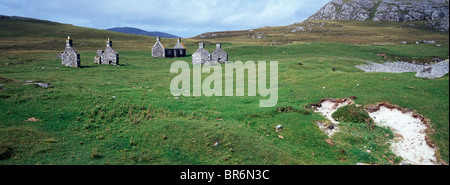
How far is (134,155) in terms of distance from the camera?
13.3 meters

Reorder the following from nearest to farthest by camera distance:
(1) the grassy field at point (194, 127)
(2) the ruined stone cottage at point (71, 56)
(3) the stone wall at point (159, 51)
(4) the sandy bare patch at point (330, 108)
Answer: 1. (1) the grassy field at point (194, 127)
2. (4) the sandy bare patch at point (330, 108)
3. (2) the ruined stone cottage at point (71, 56)
4. (3) the stone wall at point (159, 51)

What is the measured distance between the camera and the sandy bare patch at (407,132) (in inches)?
605

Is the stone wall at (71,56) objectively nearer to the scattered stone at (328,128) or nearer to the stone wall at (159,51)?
the stone wall at (159,51)

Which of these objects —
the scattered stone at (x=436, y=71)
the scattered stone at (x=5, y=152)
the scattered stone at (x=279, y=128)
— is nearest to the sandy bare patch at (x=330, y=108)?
the scattered stone at (x=279, y=128)

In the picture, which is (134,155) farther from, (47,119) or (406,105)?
(406,105)

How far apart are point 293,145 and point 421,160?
7.80 meters

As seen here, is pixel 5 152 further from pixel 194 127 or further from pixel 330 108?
pixel 330 108

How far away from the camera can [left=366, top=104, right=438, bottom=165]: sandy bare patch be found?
50.4ft

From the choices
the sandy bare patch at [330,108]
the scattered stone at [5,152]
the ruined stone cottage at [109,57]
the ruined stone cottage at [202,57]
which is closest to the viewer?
the scattered stone at [5,152]

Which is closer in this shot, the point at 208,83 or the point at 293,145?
the point at 293,145

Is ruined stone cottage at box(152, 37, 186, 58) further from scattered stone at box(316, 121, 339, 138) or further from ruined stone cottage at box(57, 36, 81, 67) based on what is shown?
scattered stone at box(316, 121, 339, 138)

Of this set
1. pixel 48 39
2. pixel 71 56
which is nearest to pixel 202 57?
pixel 71 56

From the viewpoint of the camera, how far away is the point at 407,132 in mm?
18188
